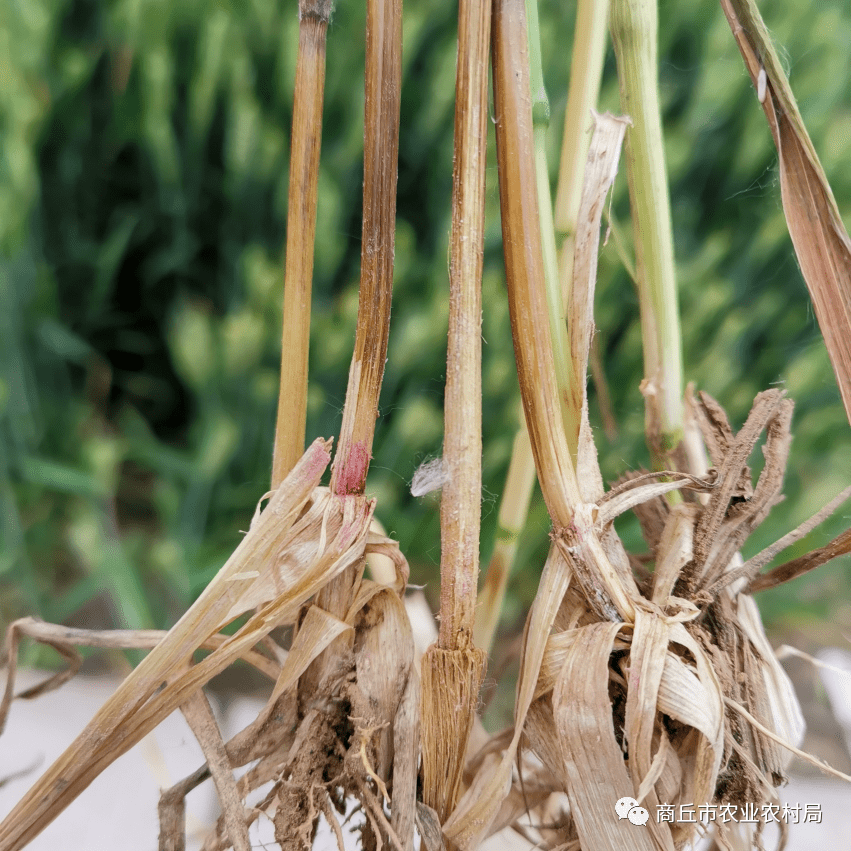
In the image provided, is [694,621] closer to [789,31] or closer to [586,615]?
[586,615]

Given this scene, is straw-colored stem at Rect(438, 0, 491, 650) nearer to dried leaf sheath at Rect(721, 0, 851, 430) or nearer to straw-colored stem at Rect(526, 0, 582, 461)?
straw-colored stem at Rect(526, 0, 582, 461)

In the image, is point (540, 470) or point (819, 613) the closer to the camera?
point (540, 470)

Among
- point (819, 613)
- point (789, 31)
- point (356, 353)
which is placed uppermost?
point (789, 31)

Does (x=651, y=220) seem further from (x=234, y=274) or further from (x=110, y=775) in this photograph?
(x=110, y=775)

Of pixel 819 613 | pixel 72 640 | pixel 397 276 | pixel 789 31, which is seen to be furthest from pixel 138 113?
pixel 819 613

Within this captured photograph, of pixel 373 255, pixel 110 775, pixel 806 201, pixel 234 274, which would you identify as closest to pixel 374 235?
pixel 373 255

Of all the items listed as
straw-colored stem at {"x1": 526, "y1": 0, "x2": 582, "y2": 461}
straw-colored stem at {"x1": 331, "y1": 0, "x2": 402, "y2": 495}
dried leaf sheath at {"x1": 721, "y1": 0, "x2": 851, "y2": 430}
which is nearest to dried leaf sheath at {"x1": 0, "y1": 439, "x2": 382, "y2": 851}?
straw-colored stem at {"x1": 331, "y1": 0, "x2": 402, "y2": 495}
